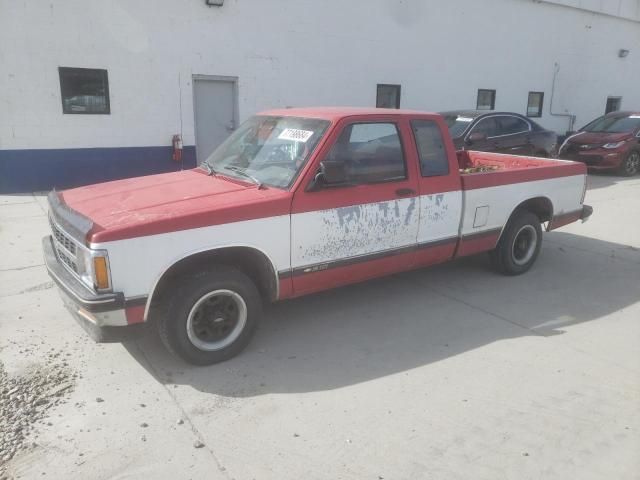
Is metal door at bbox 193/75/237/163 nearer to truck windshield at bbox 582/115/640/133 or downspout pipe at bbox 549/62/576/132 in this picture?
truck windshield at bbox 582/115/640/133

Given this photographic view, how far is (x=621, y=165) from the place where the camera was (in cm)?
1296

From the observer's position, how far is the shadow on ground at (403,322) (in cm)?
374

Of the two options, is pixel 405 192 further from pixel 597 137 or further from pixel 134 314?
pixel 597 137

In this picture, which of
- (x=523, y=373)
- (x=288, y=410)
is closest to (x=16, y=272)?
(x=288, y=410)

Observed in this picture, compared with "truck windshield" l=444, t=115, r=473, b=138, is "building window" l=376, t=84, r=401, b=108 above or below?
above

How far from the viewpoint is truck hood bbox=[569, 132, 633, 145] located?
1285 cm

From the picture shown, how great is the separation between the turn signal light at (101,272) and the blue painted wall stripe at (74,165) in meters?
7.47

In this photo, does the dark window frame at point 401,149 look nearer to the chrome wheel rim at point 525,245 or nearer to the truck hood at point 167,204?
the truck hood at point 167,204

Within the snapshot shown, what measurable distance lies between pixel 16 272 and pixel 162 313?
3.07 m

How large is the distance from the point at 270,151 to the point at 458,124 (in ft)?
21.7

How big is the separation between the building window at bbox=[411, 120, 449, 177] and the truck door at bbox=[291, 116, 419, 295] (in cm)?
16

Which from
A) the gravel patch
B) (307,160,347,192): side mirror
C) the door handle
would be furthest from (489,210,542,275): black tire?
Answer: the gravel patch

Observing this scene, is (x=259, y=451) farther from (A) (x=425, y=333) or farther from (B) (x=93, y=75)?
(B) (x=93, y=75)

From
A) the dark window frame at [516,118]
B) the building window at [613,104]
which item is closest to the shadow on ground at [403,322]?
the dark window frame at [516,118]
